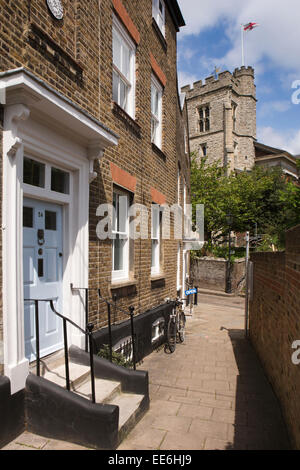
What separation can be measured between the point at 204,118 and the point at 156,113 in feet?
114

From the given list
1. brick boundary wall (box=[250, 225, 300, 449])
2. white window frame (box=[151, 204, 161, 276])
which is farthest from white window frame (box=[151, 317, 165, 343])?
brick boundary wall (box=[250, 225, 300, 449])

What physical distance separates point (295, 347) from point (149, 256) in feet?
14.7

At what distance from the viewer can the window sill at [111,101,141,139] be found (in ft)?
20.0

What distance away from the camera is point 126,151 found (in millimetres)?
6566

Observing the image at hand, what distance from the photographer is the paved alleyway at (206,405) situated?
3.89 metres

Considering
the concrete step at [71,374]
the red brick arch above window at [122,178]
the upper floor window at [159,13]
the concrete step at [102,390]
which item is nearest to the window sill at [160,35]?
the upper floor window at [159,13]

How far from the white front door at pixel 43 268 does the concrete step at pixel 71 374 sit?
0.92ft

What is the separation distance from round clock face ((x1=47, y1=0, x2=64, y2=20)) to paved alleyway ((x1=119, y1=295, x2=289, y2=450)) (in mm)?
5409

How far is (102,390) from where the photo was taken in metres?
4.27

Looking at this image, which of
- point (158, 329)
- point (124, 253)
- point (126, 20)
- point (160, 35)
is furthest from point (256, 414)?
point (160, 35)

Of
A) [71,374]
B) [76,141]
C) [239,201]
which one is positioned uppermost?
[239,201]

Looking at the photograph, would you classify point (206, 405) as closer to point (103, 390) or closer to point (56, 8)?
point (103, 390)

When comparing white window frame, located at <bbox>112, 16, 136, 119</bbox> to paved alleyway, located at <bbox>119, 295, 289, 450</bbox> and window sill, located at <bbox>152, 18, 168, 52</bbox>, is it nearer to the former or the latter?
window sill, located at <bbox>152, 18, 168, 52</bbox>

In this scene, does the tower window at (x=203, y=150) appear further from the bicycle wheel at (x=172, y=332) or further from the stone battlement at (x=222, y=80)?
the bicycle wheel at (x=172, y=332)
